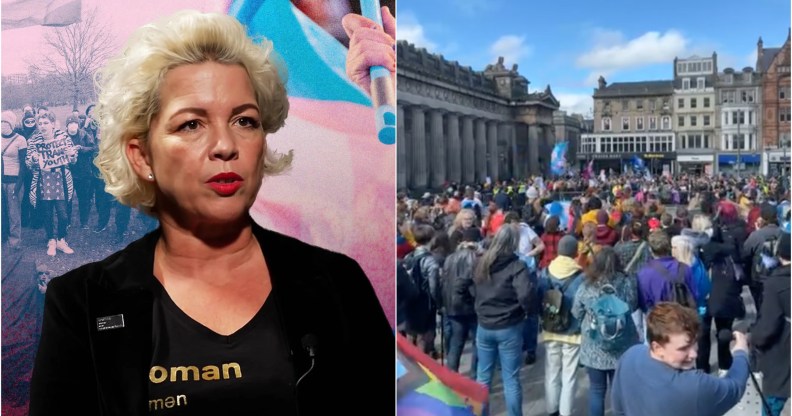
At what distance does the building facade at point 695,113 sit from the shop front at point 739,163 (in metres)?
0.05

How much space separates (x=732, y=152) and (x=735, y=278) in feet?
1.98

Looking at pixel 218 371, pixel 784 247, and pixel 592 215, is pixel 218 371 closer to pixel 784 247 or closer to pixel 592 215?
pixel 592 215

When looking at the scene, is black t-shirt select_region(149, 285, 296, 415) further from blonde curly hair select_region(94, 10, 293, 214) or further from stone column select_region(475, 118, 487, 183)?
stone column select_region(475, 118, 487, 183)

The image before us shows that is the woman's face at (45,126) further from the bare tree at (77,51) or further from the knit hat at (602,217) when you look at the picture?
the knit hat at (602,217)

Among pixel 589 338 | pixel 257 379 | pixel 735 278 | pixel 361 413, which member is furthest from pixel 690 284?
pixel 257 379

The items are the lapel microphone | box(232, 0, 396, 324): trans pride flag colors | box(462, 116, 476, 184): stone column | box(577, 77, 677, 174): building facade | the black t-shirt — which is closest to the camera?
the black t-shirt

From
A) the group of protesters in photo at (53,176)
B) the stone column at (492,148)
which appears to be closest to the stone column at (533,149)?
the stone column at (492,148)

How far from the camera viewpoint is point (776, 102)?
320 cm

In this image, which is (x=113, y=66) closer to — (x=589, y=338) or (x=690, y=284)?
(x=589, y=338)

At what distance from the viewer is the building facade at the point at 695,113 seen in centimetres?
327

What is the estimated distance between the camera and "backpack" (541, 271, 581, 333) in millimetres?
3281

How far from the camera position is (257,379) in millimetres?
2359

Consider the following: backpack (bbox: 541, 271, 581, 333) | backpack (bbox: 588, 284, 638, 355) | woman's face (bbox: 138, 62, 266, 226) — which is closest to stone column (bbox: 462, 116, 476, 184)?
backpack (bbox: 541, 271, 581, 333)

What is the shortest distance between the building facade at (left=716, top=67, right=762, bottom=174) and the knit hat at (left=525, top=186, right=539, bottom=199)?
831 millimetres
